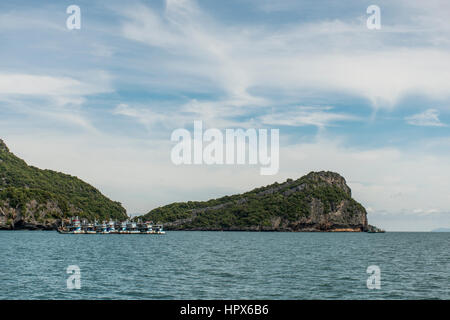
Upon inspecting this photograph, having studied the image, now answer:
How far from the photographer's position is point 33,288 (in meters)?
48.0

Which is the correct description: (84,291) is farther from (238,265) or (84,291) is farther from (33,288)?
(238,265)

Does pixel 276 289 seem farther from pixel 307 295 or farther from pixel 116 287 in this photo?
pixel 116 287

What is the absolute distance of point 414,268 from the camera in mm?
73625
